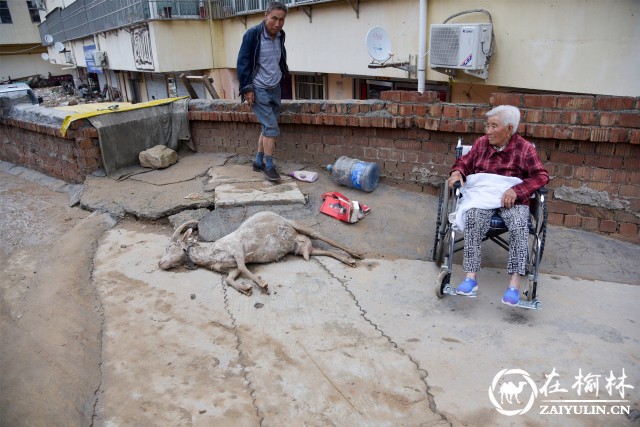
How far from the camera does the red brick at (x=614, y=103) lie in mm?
3875

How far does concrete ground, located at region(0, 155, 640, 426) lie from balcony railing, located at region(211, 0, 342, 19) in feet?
23.3

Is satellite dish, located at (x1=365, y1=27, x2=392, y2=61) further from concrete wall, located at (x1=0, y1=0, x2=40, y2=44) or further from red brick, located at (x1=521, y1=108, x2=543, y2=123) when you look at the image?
concrete wall, located at (x1=0, y1=0, x2=40, y2=44)

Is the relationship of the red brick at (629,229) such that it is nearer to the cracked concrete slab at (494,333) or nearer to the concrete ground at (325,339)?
the concrete ground at (325,339)

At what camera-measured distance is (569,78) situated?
604 centimetres

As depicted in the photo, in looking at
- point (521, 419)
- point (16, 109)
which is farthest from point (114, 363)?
point (16, 109)

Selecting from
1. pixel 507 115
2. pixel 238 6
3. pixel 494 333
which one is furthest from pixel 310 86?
pixel 494 333

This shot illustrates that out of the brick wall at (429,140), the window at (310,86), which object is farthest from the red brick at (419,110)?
the window at (310,86)

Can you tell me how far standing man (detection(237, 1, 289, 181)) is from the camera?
15.8ft

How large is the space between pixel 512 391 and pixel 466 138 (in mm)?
2735

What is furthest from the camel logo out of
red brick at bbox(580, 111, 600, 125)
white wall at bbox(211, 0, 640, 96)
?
white wall at bbox(211, 0, 640, 96)

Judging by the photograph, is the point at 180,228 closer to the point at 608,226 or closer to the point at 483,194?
the point at 483,194

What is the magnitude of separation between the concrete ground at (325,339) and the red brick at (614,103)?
1.10 metres

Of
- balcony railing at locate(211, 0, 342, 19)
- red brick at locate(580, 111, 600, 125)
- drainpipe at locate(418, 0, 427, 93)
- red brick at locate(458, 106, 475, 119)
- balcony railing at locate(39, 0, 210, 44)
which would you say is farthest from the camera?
balcony railing at locate(39, 0, 210, 44)

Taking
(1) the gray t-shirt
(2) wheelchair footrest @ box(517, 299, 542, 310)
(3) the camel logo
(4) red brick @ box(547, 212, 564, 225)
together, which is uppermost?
(1) the gray t-shirt
